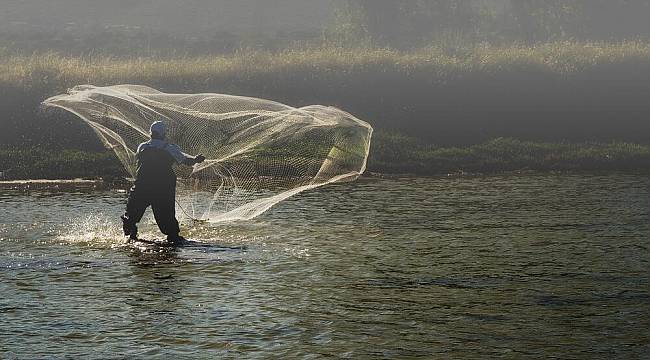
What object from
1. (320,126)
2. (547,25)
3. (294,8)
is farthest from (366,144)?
(294,8)

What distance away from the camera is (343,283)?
16.7m

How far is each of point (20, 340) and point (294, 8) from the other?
97.4 m

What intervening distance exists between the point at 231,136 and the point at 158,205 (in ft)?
11.6

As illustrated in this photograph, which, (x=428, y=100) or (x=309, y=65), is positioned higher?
(x=309, y=65)

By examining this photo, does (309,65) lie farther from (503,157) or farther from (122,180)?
(122,180)

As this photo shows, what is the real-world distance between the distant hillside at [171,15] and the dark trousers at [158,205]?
229 feet

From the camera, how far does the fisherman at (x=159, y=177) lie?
19.4 m

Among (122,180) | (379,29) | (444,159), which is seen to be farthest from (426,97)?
(379,29)

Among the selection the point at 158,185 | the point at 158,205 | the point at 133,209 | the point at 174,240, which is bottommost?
the point at 174,240

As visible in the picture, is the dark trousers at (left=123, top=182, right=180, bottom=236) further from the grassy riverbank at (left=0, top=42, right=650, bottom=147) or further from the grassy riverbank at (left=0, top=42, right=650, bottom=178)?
the grassy riverbank at (left=0, top=42, right=650, bottom=147)

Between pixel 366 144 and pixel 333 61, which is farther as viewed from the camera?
pixel 333 61

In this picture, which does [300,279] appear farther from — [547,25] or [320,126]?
[547,25]

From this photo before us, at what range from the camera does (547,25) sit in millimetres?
74062

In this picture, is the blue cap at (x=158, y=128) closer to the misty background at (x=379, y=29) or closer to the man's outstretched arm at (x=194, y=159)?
the man's outstretched arm at (x=194, y=159)
